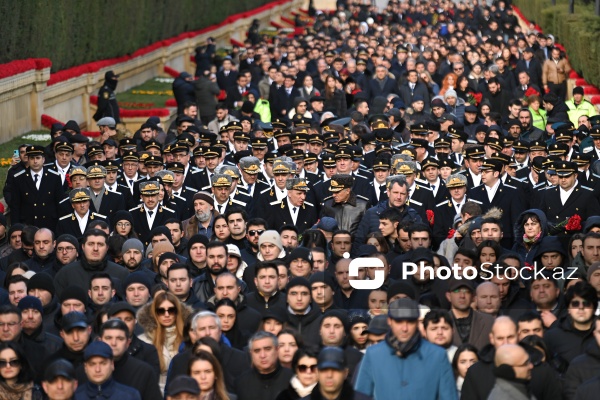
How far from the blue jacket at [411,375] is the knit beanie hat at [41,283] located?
14.1 ft

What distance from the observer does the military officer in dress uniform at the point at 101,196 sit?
21719mm

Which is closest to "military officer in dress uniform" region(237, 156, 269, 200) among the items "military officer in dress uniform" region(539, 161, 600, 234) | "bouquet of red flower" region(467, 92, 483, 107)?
"military officer in dress uniform" region(539, 161, 600, 234)

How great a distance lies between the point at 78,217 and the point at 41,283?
552 cm

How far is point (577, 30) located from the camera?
42844mm

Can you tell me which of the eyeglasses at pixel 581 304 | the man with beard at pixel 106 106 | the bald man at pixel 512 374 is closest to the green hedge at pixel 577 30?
the man with beard at pixel 106 106

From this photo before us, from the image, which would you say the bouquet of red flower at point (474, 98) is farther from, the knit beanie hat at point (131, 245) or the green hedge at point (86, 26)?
the knit beanie hat at point (131, 245)

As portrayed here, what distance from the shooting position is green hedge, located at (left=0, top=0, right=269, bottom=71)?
3388 centimetres

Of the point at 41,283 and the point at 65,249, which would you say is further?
the point at 65,249

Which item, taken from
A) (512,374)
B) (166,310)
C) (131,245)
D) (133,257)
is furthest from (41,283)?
(512,374)

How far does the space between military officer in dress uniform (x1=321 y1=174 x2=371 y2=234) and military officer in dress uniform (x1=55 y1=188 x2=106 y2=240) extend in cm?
293

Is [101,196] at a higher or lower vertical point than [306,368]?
higher

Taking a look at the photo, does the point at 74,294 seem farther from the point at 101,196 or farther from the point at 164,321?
the point at 101,196

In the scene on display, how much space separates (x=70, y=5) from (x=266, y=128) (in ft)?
40.9

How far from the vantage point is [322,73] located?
3828cm
